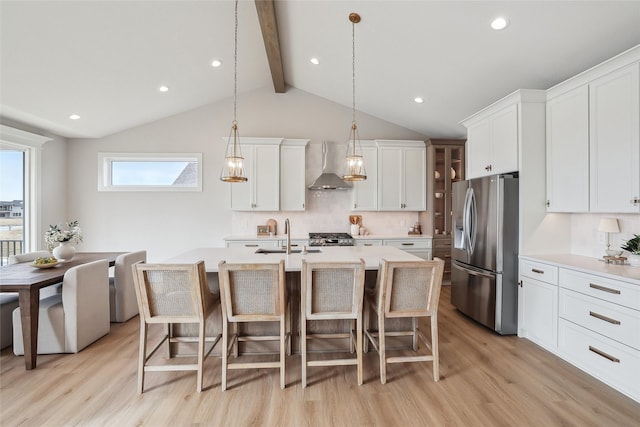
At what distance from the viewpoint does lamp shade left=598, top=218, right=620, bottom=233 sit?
2757 mm

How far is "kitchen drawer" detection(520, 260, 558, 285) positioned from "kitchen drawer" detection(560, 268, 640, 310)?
0.08 m

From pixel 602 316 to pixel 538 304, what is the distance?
2.07ft

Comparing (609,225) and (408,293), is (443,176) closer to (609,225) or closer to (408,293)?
(609,225)

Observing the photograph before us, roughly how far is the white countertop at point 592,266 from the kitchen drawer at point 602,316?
8.4 inches

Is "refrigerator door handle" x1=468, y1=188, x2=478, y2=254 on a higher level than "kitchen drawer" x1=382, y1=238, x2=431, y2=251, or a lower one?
higher

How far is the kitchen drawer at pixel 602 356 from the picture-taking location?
2.16m

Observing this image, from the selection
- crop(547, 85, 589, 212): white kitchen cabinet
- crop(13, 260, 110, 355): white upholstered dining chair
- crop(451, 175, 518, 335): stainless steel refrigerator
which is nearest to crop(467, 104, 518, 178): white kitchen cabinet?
crop(451, 175, 518, 335): stainless steel refrigerator

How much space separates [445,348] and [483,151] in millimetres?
2263

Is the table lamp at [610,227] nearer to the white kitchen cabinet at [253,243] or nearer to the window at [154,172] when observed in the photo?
the white kitchen cabinet at [253,243]

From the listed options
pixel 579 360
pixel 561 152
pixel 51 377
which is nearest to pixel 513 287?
pixel 579 360

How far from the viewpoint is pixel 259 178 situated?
16.5ft

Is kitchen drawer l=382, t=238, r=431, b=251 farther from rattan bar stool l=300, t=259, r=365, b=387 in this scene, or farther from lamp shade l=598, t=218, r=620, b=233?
rattan bar stool l=300, t=259, r=365, b=387

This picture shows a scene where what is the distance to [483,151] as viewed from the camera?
369 cm

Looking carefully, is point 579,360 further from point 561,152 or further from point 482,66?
point 482,66
